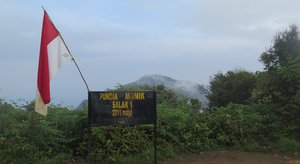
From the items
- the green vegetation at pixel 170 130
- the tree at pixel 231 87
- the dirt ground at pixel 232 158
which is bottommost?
the dirt ground at pixel 232 158

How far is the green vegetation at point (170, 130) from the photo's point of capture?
33.8 feet

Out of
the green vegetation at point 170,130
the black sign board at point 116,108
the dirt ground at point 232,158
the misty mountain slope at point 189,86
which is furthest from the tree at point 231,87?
the black sign board at point 116,108

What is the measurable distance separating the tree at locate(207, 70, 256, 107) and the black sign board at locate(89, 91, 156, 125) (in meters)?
17.6

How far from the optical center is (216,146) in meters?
11.5

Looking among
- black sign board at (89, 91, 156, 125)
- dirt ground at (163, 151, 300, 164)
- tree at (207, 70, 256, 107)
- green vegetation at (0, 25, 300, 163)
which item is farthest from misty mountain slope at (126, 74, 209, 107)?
black sign board at (89, 91, 156, 125)

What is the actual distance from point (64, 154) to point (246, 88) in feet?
60.8

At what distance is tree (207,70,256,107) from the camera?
27.0m

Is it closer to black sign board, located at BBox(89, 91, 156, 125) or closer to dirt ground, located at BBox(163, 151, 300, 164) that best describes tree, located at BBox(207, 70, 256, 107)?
dirt ground, located at BBox(163, 151, 300, 164)

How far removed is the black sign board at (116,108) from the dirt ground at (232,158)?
160cm

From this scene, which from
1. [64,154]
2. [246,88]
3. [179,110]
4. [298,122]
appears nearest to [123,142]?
[64,154]

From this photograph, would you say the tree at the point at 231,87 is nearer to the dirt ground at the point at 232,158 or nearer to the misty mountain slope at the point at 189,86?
the misty mountain slope at the point at 189,86

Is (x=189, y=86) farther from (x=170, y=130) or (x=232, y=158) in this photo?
(x=232, y=158)

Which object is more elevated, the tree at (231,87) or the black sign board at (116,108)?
the tree at (231,87)

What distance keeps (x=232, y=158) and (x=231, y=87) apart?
1782 cm
